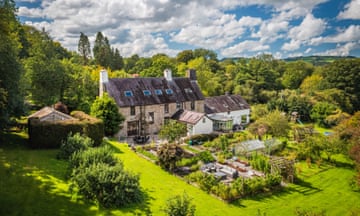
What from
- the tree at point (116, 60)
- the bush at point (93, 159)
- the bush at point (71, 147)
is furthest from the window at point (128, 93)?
the tree at point (116, 60)

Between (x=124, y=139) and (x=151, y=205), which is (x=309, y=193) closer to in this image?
(x=151, y=205)

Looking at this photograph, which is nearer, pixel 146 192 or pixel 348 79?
pixel 146 192

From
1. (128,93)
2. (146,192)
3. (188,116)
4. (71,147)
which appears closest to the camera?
(146,192)

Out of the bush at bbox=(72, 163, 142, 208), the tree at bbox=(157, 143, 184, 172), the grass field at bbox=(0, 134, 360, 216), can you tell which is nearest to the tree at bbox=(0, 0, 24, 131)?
the grass field at bbox=(0, 134, 360, 216)

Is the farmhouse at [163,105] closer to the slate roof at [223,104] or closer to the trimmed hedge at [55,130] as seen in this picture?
the slate roof at [223,104]

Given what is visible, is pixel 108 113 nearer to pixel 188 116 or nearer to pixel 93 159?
pixel 188 116

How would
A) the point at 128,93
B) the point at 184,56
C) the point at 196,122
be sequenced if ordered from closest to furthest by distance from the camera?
the point at 196,122, the point at 128,93, the point at 184,56

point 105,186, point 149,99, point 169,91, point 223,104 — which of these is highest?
point 169,91

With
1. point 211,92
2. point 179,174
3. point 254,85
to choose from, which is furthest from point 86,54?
point 179,174

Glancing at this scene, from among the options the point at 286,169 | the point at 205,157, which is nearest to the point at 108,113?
the point at 205,157
